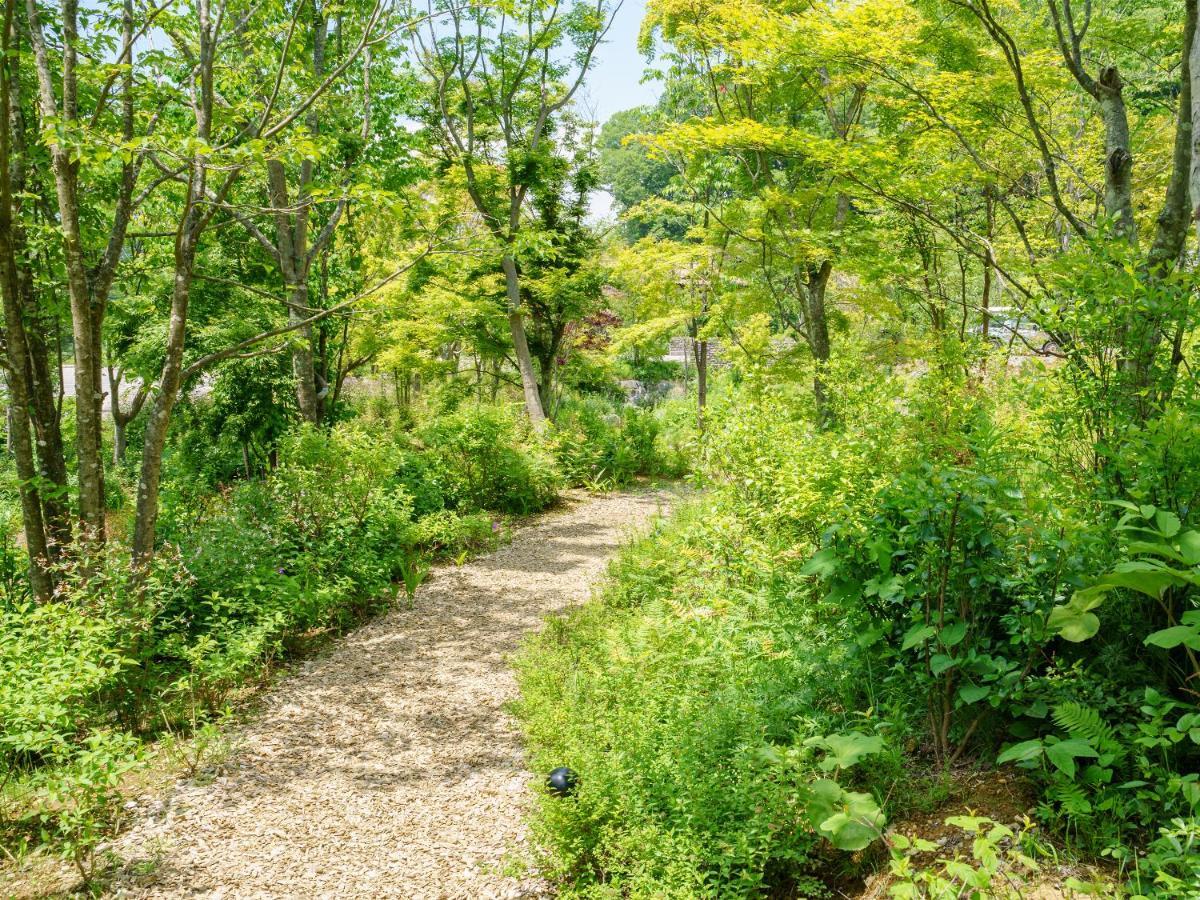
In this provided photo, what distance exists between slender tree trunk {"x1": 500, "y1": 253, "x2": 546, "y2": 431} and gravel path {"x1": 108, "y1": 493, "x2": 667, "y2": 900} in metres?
6.34

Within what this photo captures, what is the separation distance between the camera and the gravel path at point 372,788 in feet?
9.88

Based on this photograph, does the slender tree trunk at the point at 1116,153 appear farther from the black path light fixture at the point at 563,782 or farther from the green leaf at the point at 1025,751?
the black path light fixture at the point at 563,782

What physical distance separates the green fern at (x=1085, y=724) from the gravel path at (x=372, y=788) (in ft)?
6.81

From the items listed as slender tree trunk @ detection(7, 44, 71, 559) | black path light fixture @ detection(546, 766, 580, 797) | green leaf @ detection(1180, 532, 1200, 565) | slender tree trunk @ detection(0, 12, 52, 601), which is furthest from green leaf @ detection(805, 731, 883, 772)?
slender tree trunk @ detection(7, 44, 71, 559)

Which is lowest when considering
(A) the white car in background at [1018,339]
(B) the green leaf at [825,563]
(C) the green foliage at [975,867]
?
(C) the green foliage at [975,867]

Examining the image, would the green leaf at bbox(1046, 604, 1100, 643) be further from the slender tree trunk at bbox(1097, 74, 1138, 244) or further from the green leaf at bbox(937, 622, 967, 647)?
the slender tree trunk at bbox(1097, 74, 1138, 244)

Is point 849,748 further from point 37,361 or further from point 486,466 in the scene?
point 486,466

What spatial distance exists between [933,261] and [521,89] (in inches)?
279

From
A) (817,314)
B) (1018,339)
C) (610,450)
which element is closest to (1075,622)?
(1018,339)

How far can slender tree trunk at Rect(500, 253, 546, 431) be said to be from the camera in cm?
1166

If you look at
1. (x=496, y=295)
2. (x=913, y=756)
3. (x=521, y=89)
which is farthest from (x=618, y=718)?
(x=521, y=89)

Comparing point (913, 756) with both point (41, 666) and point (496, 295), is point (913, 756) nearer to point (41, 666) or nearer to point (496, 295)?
point (41, 666)

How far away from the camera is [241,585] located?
4.96 meters

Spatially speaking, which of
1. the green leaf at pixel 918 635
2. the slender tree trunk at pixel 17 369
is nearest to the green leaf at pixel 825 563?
the green leaf at pixel 918 635
